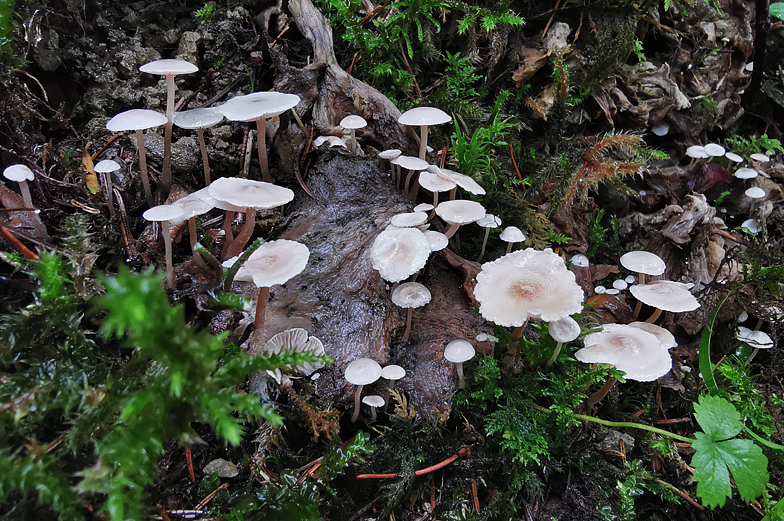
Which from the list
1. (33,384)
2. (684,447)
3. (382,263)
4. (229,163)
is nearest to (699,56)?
(684,447)

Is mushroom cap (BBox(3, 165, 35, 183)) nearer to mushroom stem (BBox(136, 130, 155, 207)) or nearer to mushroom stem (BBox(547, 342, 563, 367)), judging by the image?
mushroom stem (BBox(136, 130, 155, 207))

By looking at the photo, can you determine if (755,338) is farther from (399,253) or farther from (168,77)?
(168,77)

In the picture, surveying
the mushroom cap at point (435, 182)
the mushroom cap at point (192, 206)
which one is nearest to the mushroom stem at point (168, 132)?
the mushroom cap at point (192, 206)

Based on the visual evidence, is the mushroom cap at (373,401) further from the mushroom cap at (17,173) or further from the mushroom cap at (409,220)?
the mushroom cap at (17,173)

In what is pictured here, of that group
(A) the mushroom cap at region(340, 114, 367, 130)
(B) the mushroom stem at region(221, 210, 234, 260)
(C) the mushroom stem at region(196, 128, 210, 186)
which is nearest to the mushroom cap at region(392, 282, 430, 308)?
(B) the mushroom stem at region(221, 210, 234, 260)

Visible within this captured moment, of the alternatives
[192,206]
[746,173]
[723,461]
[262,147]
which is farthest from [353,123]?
[746,173]

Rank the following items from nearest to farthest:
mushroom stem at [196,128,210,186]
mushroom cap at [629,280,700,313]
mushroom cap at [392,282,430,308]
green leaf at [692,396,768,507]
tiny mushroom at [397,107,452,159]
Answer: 1. green leaf at [692,396,768,507]
2. mushroom cap at [392,282,430,308]
3. mushroom cap at [629,280,700,313]
4. mushroom stem at [196,128,210,186]
5. tiny mushroom at [397,107,452,159]
